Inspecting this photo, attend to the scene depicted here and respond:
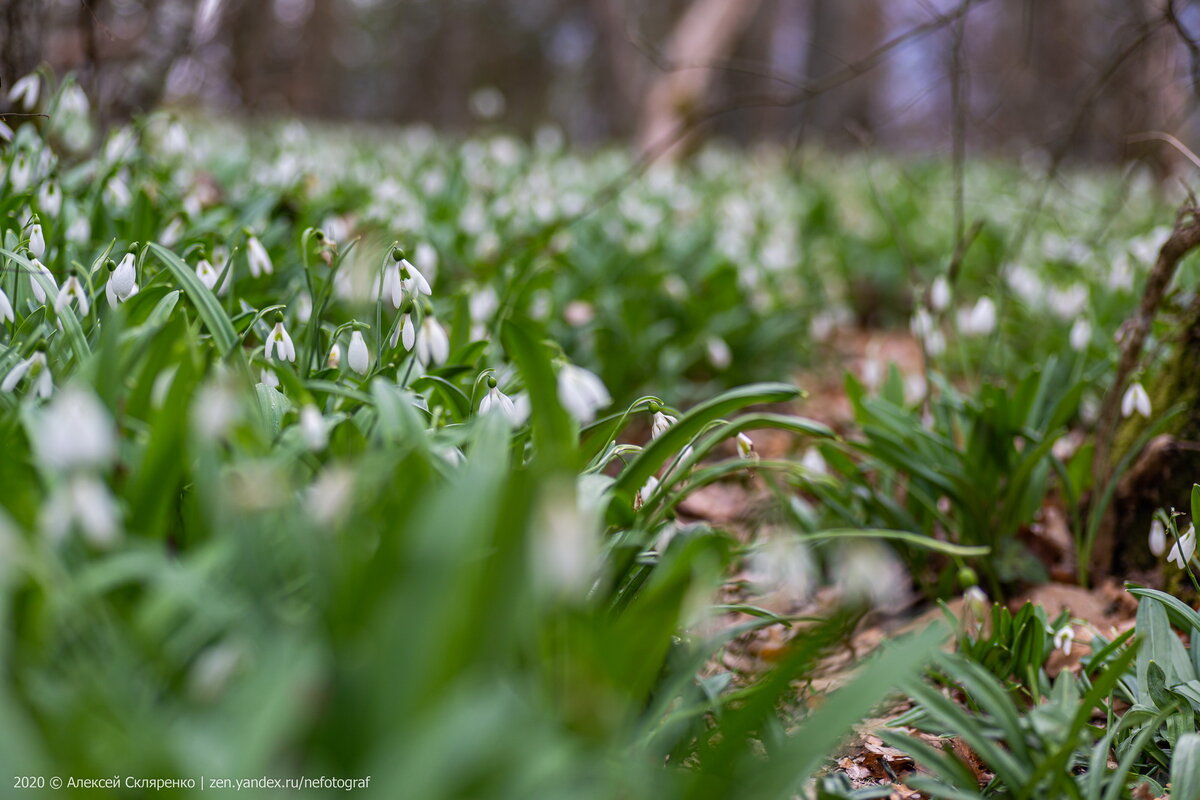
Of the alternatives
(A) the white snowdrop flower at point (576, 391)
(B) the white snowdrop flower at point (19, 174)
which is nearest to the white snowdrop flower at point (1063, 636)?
(A) the white snowdrop flower at point (576, 391)

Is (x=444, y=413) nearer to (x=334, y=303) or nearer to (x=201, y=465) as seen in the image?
(x=201, y=465)

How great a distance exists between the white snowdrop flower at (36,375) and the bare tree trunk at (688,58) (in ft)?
26.7

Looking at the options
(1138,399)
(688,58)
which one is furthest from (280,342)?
(688,58)

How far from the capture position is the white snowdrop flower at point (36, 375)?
1419 millimetres

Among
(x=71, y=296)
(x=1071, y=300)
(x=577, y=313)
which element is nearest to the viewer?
(x=71, y=296)

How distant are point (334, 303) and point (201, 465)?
1.72m

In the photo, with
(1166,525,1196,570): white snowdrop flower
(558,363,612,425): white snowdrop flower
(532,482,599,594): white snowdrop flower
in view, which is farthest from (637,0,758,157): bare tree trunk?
(532,482,599,594): white snowdrop flower

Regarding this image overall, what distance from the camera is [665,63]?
3381 millimetres

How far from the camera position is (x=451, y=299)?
314 centimetres

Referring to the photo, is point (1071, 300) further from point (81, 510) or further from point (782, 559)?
point (81, 510)

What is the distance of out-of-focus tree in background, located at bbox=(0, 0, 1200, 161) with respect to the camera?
11.7 feet

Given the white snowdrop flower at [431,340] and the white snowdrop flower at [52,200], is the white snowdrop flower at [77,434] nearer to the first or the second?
the white snowdrop flower at [431,340]

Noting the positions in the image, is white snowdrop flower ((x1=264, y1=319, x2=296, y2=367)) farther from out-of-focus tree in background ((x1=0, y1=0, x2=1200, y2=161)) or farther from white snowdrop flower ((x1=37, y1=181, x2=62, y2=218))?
out-of-focus tree in background ((x1=0, y1=0, x2=1200, y2=161))

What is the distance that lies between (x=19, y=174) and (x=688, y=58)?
7.69 meters
